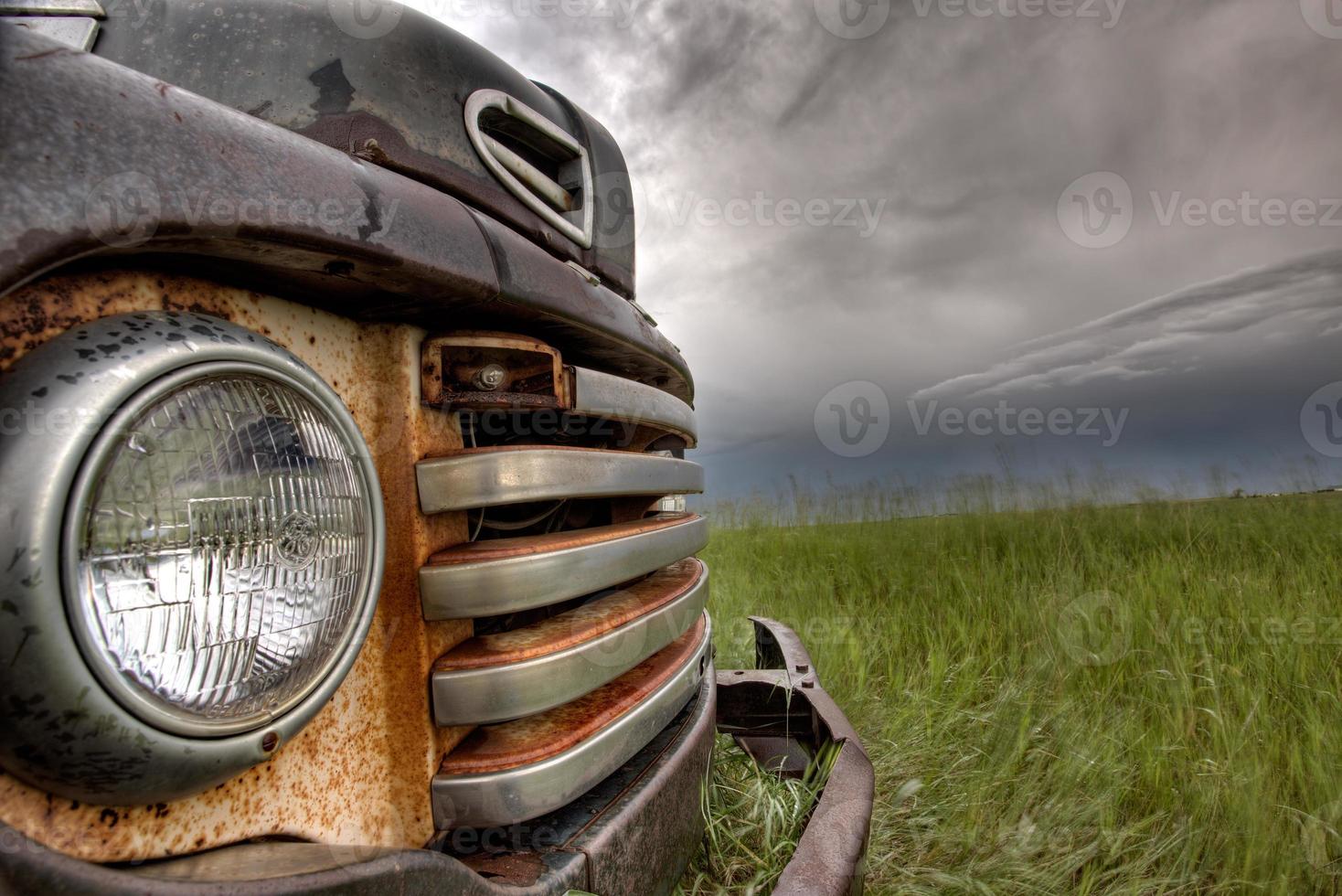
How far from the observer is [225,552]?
0.58 m

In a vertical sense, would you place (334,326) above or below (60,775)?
above

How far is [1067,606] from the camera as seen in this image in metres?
3.33

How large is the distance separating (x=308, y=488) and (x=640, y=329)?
0.71 m

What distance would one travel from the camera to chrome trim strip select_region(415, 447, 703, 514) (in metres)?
0.83

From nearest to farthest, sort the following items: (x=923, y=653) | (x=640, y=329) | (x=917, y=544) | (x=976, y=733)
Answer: (x=640, y=329) < (x=976, y=733) < (x=923, y=653) < (x=917, y=544)

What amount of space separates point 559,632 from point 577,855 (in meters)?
0.27

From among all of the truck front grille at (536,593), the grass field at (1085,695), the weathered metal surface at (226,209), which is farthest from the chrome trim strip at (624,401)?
the grass field at (1085,695)

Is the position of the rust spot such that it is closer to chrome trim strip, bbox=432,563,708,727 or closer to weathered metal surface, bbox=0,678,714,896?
weathered metal surface, bbox=0,678,714,896

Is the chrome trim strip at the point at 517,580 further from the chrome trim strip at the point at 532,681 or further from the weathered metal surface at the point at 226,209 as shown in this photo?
the weathered metal surface at the point at 226,209

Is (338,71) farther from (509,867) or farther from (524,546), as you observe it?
(509,867)

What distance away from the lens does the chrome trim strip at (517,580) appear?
807 mm

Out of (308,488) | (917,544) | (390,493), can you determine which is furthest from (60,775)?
(917,544)

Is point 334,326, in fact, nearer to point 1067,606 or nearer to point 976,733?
point 976,733

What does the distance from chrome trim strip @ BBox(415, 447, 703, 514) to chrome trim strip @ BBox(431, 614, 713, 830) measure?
1.08 ft
